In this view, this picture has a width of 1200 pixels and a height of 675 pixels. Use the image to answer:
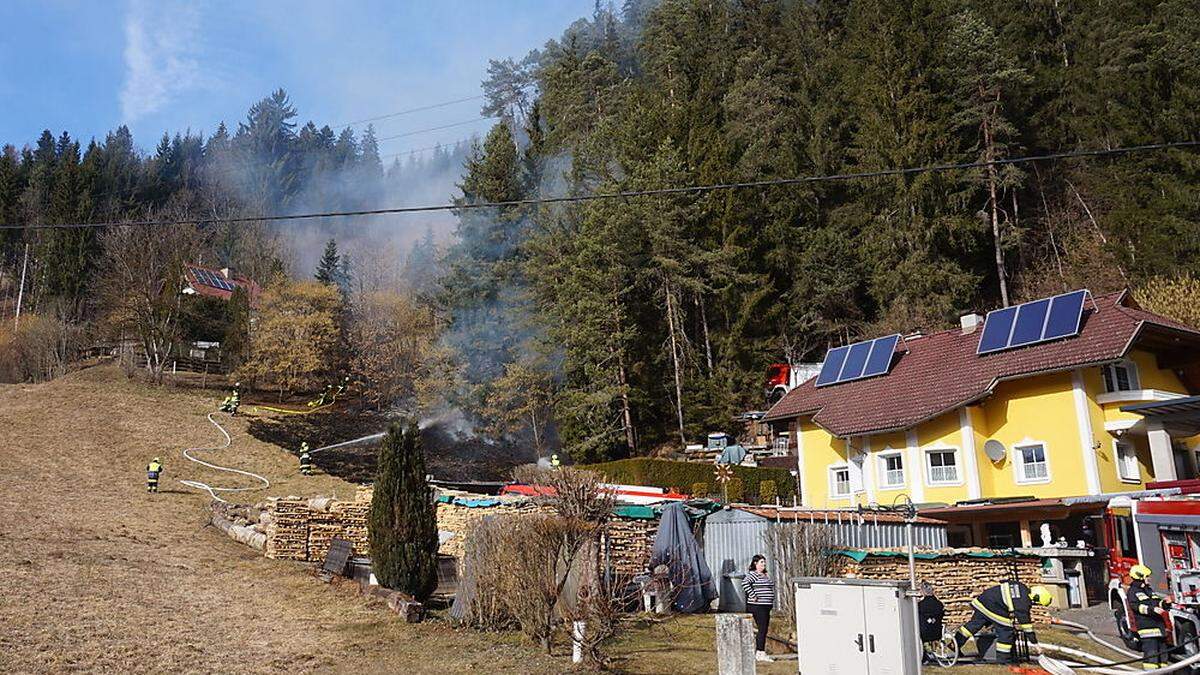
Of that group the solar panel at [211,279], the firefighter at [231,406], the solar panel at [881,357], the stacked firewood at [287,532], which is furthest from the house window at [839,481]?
the solar panel at [211,279]

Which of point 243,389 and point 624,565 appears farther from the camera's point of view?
point 243,389

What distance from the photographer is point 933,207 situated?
39.3 m

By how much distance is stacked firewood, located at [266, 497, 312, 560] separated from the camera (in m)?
20.2

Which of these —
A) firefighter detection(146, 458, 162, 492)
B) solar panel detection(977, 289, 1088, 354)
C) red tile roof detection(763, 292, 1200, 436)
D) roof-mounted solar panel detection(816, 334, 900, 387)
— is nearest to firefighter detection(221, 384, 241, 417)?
firefighter detection(146, 458, 162, 492)

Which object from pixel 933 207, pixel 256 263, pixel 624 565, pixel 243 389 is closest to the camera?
pixel 624 565

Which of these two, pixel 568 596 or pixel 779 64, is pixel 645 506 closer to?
pixel 568 596

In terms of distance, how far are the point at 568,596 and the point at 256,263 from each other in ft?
199

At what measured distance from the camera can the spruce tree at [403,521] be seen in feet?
49.9

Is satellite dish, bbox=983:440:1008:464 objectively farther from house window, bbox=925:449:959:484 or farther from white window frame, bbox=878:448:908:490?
white window frame, bbox=878:448:908:490

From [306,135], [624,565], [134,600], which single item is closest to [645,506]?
[624,565]

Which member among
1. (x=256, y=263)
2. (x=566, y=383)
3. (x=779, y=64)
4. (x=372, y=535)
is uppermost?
(x=779, y=64)

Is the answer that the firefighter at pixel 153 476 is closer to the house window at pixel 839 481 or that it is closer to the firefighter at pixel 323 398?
the firefighter at pixel 323 398

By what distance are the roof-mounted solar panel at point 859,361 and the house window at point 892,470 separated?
3467 millimetres

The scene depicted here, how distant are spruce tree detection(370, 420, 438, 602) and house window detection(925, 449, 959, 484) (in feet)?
59.1
